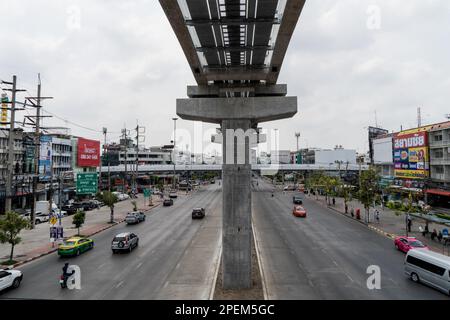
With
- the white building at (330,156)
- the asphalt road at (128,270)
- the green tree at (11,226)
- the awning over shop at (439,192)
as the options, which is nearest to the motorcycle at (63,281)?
Result: the asphalt road at (128,270)

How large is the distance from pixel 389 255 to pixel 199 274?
47.0ft

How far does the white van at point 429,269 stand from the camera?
1548 cm

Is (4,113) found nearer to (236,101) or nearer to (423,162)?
(236,101)

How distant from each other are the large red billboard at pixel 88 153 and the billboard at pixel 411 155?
65.2 meters

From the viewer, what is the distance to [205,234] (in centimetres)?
3003

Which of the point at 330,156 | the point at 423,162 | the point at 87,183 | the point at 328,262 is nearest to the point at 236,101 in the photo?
the point at 328,262

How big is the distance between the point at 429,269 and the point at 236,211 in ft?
34.3

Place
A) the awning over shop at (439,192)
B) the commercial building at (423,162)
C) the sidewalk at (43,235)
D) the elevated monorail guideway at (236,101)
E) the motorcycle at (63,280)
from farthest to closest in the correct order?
the commercial building at (423,162) < the awning over shop at (439,192) < the sidewalk at (43,235) < the motorcycle at (63,280) < the elevated monorail guideway at (236,101)

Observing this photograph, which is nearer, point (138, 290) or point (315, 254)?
point (138, 290)

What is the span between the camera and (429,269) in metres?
16.3

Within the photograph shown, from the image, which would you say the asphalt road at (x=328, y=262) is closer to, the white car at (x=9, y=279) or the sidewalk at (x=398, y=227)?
the sidewalk at (x=398, y=227)
